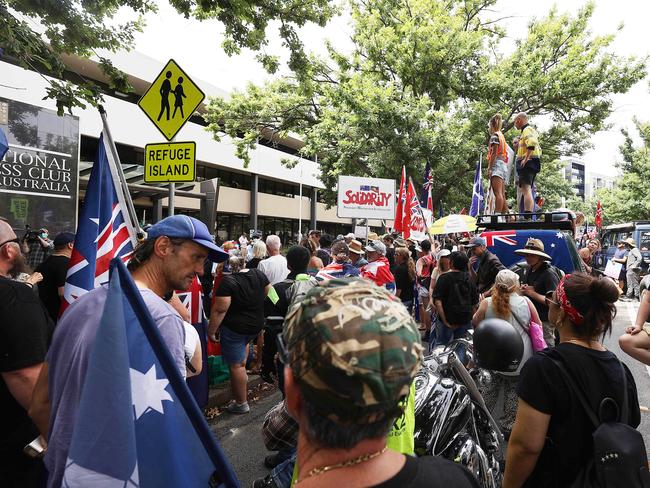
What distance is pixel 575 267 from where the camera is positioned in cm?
647

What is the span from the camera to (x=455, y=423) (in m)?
2.52

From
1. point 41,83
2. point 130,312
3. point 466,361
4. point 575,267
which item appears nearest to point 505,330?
point 466,361

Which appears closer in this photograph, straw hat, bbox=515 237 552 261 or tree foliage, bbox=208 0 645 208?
straw hat, bbox=515 237 552 261

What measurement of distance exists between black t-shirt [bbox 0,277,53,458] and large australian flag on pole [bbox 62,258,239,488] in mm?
776

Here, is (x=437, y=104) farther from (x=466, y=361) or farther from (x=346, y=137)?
(x=466, y=361)

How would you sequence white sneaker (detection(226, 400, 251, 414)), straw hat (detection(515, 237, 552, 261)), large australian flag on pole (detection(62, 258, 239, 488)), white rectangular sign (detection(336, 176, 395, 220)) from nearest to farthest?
large australian flag on pole (detection(62, 258, 239, 488)) < white sneaker (detection(226, 400, 251, 414)) < straw hat (detection(515, 237, 552, 261)) < white rectangular sign (detection(336, 176, 395, 220))

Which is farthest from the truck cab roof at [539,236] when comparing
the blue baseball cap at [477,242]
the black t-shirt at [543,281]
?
the black t-shirt at [543,281]

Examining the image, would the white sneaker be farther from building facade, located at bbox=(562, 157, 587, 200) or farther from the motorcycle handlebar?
building facade, located at bbox=(562, 157, 587, 200)

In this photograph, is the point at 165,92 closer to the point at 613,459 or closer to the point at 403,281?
the point at 613,459

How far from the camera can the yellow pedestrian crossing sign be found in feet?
17.1

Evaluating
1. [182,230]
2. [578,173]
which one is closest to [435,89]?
[182,230]

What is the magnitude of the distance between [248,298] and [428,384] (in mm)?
3093

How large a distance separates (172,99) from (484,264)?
4.54 metres

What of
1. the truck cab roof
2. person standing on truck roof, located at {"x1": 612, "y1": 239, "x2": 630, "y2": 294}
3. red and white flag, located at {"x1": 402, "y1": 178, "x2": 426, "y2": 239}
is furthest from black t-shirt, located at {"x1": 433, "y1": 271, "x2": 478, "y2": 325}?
person standing on truck roof, located at {"x1": 612, "y1": 239, "x2": 630, "y2": 294}
